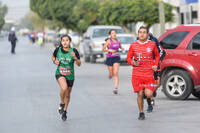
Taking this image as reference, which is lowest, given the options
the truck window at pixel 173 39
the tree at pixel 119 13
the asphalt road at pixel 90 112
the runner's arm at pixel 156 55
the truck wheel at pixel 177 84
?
the asphalt road at pixel 90 112

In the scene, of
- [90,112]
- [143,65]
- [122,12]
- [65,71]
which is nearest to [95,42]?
[122,12]

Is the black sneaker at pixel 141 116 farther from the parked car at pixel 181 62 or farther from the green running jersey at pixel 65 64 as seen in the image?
the parked car at pixel 181 62

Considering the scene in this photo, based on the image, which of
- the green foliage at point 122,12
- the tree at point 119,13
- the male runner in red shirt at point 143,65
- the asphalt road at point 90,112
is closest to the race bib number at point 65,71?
the asphalt road at point 90,112

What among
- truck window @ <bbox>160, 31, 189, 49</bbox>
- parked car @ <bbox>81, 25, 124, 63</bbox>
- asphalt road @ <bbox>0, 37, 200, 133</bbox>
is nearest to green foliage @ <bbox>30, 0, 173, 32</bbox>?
parked car @ <bbox>81, 25, 124, 63</bbox>

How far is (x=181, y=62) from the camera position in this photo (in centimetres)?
1345

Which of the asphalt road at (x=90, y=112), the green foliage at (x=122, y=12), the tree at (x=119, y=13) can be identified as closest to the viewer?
the asphalt road at (x=90, y=112)

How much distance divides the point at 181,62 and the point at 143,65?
9.45 feet

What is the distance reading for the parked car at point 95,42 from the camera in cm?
3023

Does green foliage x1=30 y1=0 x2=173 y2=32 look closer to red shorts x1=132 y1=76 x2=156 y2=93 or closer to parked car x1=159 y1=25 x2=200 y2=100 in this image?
parked car x1=159 y1=25 x2=200 y2=100

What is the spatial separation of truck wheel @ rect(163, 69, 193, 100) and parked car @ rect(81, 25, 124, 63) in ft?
53.6

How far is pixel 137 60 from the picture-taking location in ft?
35.3

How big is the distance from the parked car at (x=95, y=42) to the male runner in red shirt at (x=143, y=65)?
1924 centimetres

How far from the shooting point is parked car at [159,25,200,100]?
13272 mm

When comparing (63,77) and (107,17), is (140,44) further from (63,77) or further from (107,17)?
(107,17)
